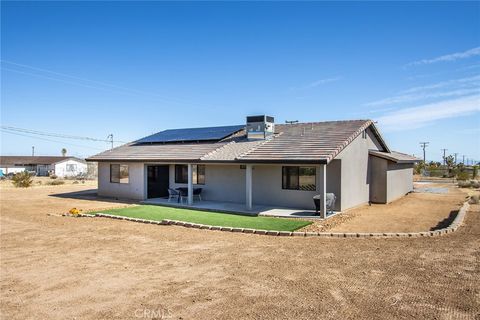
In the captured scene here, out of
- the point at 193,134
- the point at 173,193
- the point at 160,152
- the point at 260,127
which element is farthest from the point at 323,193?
the point at 193,134

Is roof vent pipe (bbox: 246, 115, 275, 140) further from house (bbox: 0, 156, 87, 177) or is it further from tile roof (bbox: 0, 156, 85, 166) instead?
tile roof (bbox: 0, 156, 85, 166)

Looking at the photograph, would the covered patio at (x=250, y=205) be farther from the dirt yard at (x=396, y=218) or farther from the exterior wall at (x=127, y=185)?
the exterior wall at (x=127, y=185)

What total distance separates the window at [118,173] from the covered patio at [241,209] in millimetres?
3168

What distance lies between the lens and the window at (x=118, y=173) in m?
21.9

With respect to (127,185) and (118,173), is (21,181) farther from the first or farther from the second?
(127,185)

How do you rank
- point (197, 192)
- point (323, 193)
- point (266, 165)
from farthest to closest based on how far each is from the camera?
point (197, 192) < point (266, 165) < point (323, 193)

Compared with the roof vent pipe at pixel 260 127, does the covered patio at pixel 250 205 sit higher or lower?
lower

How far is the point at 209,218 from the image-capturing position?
14.4 m

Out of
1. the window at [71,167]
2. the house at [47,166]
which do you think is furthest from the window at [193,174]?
the window at [71,167]

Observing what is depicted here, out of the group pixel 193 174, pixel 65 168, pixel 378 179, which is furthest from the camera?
pixel 65 168

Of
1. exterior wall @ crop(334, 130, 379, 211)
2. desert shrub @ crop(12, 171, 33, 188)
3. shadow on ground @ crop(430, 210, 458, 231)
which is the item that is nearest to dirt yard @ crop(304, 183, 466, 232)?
shadow on ground @ crop(430, 210, 458, 231)

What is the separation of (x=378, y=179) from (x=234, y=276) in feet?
48.2

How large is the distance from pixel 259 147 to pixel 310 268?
10.2 m

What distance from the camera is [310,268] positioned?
7.93 meters
